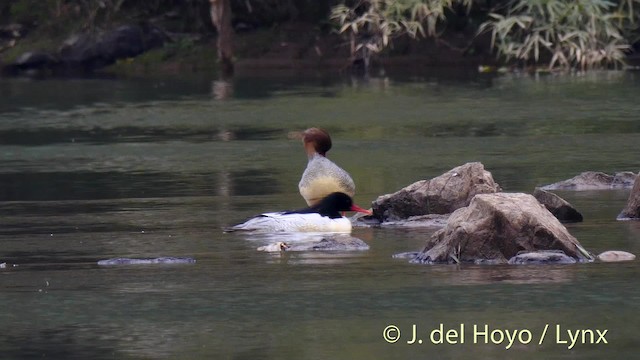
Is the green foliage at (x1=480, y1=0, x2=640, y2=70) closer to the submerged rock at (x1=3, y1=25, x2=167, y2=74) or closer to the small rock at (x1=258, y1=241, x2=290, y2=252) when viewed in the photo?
the submerged rock at (x1=3, y1=25, x2=167, y2=74)

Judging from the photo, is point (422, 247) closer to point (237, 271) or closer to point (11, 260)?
point (237, 271)

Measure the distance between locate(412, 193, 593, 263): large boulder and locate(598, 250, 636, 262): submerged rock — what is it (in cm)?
8

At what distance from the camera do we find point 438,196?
12320 millimetres

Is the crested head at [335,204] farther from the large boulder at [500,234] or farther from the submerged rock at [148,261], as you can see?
the large boulder at [500,234]

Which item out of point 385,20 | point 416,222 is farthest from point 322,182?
point 385,20

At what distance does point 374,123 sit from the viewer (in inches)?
882

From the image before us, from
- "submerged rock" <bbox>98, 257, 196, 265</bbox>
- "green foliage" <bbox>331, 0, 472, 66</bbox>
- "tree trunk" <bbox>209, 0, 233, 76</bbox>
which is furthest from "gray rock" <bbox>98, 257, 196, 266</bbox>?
"tree trunk" <bbox>209, 0, 233, 76</bbox>

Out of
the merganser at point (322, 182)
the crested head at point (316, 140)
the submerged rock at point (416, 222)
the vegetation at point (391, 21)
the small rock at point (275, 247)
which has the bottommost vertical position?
the vegetation at point (391, 21)

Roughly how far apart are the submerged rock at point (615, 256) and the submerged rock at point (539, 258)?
0.73ft

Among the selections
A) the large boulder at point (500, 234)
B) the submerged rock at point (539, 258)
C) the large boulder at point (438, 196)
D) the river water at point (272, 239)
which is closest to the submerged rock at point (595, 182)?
the river water at point (272, 239)

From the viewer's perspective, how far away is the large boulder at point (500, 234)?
32.9 ft

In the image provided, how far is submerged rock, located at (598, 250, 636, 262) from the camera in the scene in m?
10.1

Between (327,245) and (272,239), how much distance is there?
25.4 inches

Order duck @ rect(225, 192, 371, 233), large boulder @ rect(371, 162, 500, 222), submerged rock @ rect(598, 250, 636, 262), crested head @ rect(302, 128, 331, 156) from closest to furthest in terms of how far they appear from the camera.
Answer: submerged rock @ rect(598, 250, 636, 262) < duck @ rect(225, 192, 371, 233) < large boulder @ rect(371, 162, 500, 222) < crested head @ rect(302, 128, 331, 156)
